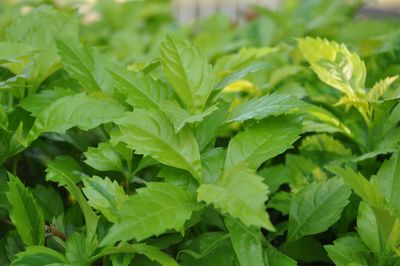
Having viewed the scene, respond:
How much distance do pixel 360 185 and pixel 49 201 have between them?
1.75ft

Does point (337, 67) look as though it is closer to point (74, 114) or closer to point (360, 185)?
point (360, 185)

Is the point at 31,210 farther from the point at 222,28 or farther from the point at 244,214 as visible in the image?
the point at 222,28

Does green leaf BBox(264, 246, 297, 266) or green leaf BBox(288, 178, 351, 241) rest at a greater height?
green leaf BBox(288, 178, 351, 241)

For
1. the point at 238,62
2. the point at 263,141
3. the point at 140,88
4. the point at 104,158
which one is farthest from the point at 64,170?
the point at 238,62

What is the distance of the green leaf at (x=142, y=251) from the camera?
0.77m

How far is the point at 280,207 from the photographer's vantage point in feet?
3.22

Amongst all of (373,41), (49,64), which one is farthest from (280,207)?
(373,41)

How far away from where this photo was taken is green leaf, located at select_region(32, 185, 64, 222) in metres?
0.99

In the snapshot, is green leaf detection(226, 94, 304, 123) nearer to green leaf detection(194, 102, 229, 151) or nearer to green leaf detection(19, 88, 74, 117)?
green leaf detection(194, 102, 229, 151)

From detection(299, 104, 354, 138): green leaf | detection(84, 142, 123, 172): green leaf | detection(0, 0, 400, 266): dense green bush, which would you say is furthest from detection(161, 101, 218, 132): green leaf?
detection(299, 104, 354, 138): green leaf

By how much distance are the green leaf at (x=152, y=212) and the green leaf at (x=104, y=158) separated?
15cm

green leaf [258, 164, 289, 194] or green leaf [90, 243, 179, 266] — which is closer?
green leaf [90, 243, 179, 266]

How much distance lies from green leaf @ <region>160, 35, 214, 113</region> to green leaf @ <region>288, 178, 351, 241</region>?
0.22 metres

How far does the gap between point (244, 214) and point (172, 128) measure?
0.23 meters
